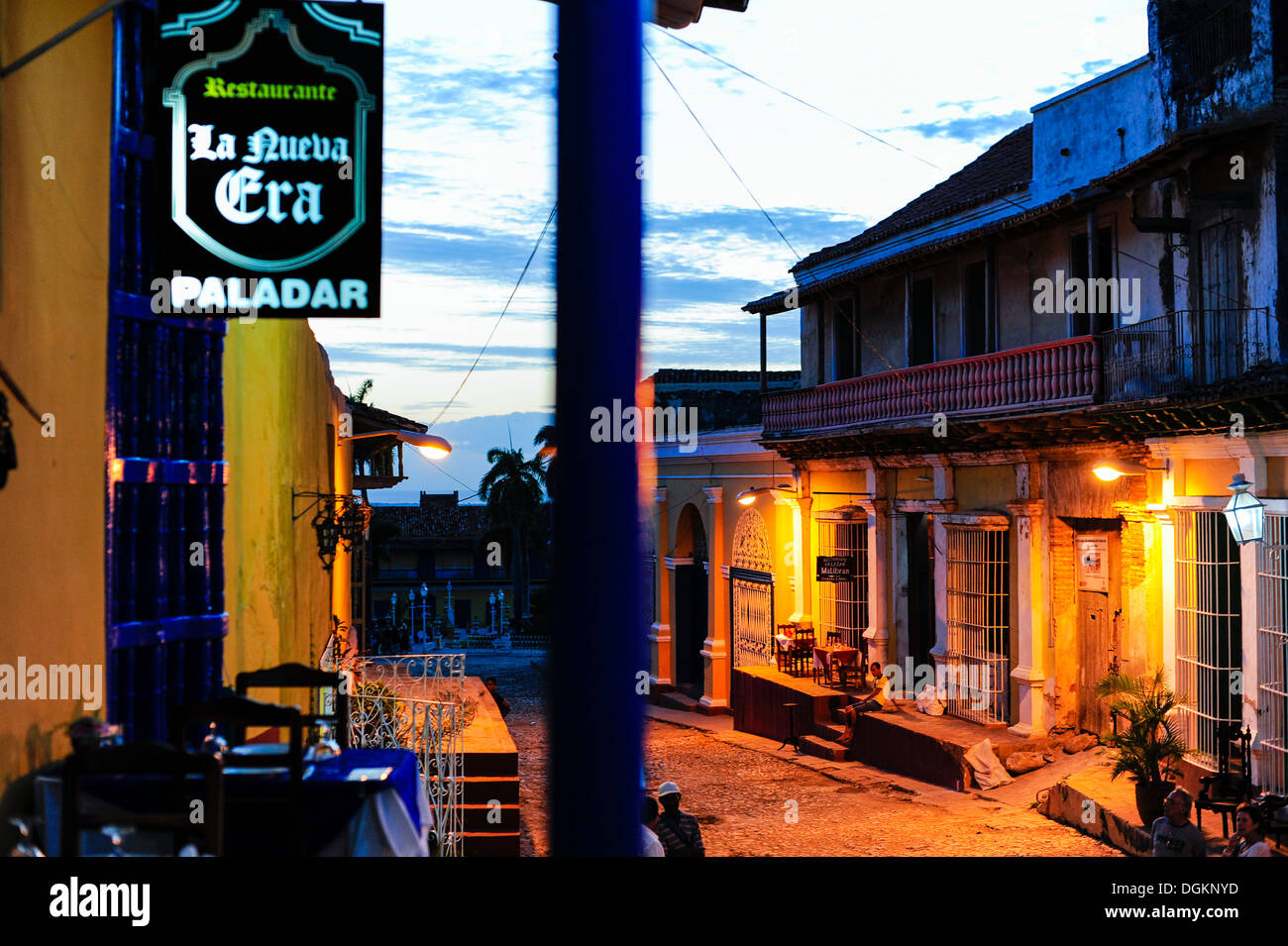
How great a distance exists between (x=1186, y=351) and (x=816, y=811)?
23.1 ft

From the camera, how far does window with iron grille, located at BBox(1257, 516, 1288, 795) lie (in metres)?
12.2

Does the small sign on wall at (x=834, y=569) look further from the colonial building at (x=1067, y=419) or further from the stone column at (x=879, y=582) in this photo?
the stone column at (x=879, y=582)

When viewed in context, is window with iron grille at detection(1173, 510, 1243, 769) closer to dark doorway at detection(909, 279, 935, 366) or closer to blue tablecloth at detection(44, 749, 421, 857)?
dark doorway at detection(909, 279, 935, 366)

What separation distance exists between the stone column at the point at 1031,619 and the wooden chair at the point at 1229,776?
4.01 m

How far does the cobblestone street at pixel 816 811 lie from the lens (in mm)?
13852

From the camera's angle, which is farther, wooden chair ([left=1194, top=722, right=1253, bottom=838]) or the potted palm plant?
the potted palm plant

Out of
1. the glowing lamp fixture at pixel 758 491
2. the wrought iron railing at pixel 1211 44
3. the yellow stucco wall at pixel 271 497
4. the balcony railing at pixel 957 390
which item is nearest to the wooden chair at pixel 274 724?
the yellow stucco wall at pixel 271 497

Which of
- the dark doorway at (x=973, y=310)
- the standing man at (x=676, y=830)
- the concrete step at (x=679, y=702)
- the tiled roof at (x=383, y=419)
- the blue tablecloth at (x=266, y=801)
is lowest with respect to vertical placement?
the concrete step at (x=679, y=702)

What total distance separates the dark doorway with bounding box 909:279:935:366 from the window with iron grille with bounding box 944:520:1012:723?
3.74m

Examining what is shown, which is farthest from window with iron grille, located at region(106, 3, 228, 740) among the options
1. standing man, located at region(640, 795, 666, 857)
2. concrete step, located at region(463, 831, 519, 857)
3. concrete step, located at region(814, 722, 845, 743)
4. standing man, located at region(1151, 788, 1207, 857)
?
concrete step, located at region(814, 722, 845, 743)

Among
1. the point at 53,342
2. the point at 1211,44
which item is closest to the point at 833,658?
the point at 1211,44

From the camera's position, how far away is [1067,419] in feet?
54.3

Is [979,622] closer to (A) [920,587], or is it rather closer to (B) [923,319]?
(A) [920,587]

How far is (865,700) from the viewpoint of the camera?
19734 mm
